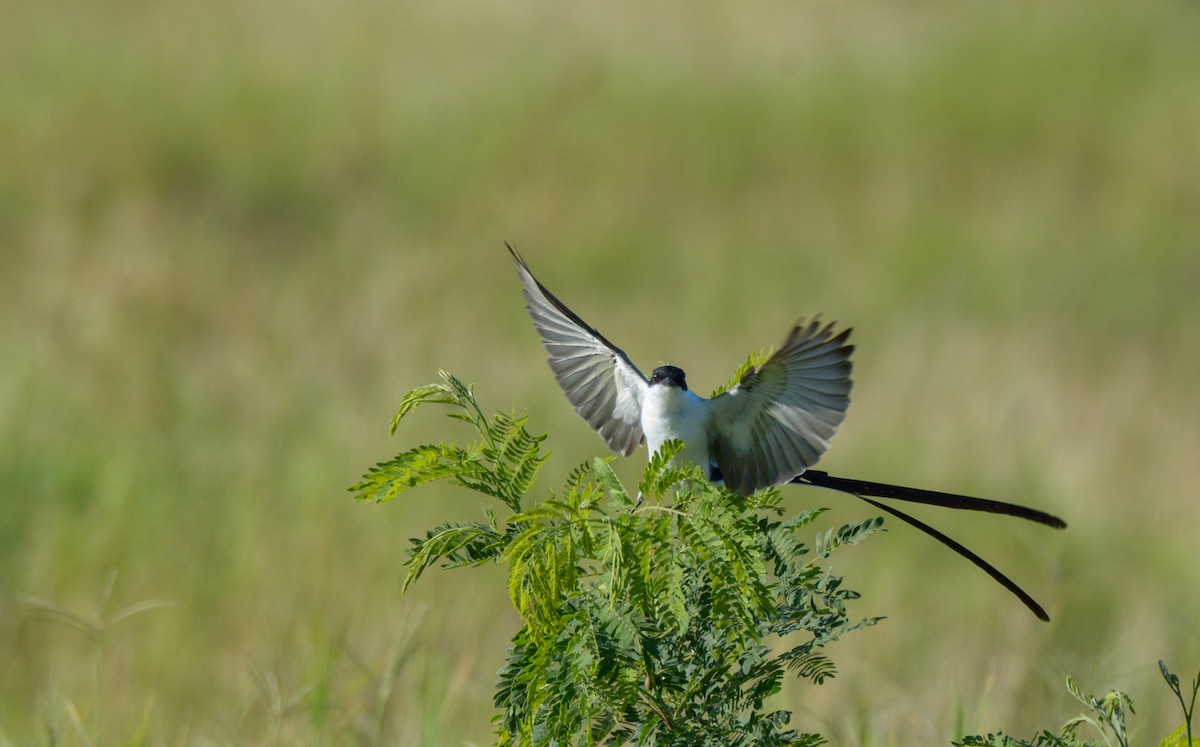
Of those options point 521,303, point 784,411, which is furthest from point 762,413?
point 521,303

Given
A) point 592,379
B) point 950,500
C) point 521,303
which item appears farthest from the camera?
point 521,303

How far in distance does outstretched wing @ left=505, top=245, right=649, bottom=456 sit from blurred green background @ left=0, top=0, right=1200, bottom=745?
80 centimetres

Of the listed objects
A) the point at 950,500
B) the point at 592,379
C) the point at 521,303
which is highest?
the point at 521,303

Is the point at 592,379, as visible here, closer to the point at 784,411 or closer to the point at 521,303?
the point at 784,411

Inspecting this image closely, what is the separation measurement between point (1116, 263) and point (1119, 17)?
3.61 m

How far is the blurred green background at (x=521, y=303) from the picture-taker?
14.1ft

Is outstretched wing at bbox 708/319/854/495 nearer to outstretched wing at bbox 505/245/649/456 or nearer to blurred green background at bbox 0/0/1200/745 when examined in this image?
outstretched wing at bbox 505/245/649/456

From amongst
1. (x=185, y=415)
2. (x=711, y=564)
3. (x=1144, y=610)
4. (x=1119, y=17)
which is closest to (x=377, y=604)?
(x=185, y=415)

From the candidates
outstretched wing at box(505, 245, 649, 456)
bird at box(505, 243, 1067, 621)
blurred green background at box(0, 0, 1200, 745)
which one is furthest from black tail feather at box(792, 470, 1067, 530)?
blurred green background at box(0, 0, 1200, 745)

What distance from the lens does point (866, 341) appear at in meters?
8.92

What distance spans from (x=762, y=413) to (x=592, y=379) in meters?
0.34

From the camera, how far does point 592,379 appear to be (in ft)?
6.61

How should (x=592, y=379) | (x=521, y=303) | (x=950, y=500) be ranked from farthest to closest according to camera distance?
1. (x=521, y=303)
2. (x=592, y=379)
3. (x=950, y=500)

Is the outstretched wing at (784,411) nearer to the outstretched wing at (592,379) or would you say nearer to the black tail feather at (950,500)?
the black tail feather at (950,500)
